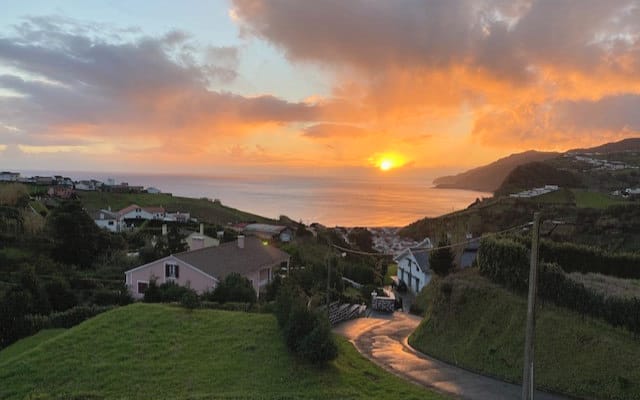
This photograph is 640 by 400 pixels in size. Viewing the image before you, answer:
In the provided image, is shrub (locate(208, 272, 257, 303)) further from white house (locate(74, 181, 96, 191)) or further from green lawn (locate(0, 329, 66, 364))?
white house (locate(74, 181, 96, 191))

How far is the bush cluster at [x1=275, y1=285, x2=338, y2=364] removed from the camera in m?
14.9

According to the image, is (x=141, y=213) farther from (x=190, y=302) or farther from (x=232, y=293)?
(x=190, y=302)

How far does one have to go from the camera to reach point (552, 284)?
1727 centimetres

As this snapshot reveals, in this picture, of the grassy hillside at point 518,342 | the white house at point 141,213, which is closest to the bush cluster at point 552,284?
the grassy hillside at point 518,342

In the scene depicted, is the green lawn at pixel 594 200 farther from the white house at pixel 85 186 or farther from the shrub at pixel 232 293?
the white house at pixel 85 186

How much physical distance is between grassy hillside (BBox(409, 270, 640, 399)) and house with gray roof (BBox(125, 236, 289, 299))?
14401 mm

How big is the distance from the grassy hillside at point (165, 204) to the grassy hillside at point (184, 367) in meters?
75.2

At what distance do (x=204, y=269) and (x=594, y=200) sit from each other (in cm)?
5499

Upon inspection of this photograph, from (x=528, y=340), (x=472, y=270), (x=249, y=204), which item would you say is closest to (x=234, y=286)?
(x=472, y=270)

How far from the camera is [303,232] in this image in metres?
72.1

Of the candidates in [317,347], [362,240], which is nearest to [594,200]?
[362,240]

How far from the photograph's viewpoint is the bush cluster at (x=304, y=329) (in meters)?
14.9

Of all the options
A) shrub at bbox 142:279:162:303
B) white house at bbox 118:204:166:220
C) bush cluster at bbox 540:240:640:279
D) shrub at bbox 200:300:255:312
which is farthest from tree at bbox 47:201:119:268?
white house at bbox 118:204:166:220

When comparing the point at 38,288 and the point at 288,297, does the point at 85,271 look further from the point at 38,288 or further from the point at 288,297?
the point at 288,297
